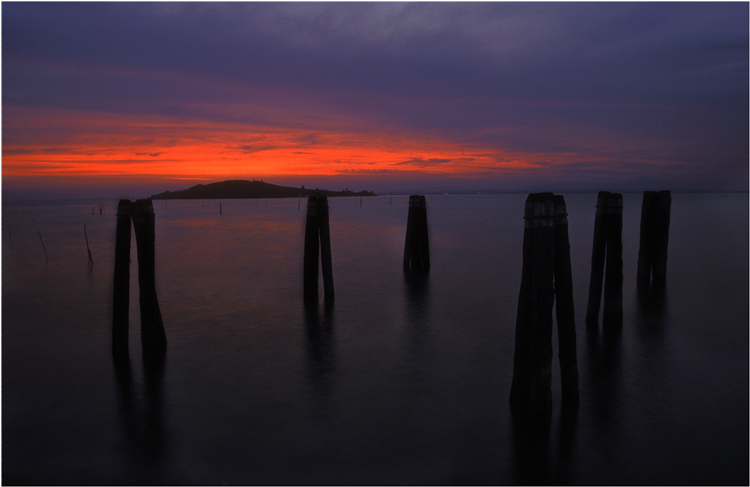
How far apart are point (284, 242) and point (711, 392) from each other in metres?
26.8

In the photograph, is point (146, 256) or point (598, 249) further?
point (598, 249)

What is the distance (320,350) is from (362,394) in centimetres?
231

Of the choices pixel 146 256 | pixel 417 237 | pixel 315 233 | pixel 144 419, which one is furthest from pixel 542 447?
pixel 417 237

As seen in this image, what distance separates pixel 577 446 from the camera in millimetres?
5637

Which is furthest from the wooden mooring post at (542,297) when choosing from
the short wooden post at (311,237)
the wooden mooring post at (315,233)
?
the short wooden post at (311,237)

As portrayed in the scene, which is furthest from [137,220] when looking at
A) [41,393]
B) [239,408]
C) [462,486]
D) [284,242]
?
[284,242]

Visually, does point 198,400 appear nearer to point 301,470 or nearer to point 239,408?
point 239,408

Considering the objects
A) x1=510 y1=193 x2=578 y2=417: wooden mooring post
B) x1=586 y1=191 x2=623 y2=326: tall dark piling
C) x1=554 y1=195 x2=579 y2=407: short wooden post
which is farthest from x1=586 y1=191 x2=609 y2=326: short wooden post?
x1=510 y1=193 x2=578 y2=417: wooden mooring post

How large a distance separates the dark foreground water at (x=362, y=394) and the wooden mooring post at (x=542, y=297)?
65cm

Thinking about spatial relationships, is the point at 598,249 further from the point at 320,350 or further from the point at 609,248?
the point at 320,350

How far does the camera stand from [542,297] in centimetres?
554

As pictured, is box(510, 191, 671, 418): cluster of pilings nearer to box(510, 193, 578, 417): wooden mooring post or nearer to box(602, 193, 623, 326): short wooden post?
box(510, 193, 578, 417): wooden mooring post

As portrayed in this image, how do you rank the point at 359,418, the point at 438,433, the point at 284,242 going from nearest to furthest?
the point at 438,433 < the point at 359,418 < the point at 284,242

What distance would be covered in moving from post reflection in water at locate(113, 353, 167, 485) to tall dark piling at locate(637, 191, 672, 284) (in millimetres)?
11742
